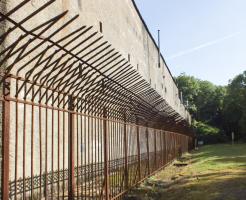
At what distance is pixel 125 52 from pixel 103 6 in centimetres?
368

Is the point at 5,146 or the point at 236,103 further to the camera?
the point at 236,103

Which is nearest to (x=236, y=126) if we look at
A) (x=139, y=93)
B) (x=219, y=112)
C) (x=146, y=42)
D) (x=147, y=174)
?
(x=219, y=112)

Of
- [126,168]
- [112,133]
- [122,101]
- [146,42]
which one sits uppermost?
[146,42]

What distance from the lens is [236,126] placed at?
217 feet

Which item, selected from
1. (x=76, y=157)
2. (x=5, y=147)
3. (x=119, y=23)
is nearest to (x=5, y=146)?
(x=5, y=147)

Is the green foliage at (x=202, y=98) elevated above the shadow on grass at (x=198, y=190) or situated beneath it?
elevated above

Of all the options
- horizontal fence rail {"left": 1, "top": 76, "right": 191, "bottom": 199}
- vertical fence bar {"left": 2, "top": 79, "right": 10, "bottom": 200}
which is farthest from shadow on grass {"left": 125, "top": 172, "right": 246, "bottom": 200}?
vertical fence bar {"left": 2, "top": 79, "right": 10, "bottom": 200}

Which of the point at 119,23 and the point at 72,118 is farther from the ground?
the point at 119,23

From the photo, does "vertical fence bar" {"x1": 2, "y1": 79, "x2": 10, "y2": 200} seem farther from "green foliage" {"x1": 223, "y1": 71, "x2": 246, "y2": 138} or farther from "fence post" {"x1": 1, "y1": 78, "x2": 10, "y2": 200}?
"green foliage" {"x1": 223, "y1": 71, "x2": 246, "y2": 138}

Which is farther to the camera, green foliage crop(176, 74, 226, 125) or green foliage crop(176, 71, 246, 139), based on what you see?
green foliage crop(176, 74, 226, 125)

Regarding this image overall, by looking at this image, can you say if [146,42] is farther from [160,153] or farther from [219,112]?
[219,112]

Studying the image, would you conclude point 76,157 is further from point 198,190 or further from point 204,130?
point 204,130

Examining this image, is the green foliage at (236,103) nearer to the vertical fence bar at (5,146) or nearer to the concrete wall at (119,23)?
the concrete wall at (119,23)

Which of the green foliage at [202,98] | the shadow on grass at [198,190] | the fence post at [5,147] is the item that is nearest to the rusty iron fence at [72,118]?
the fence post at [5,147]
